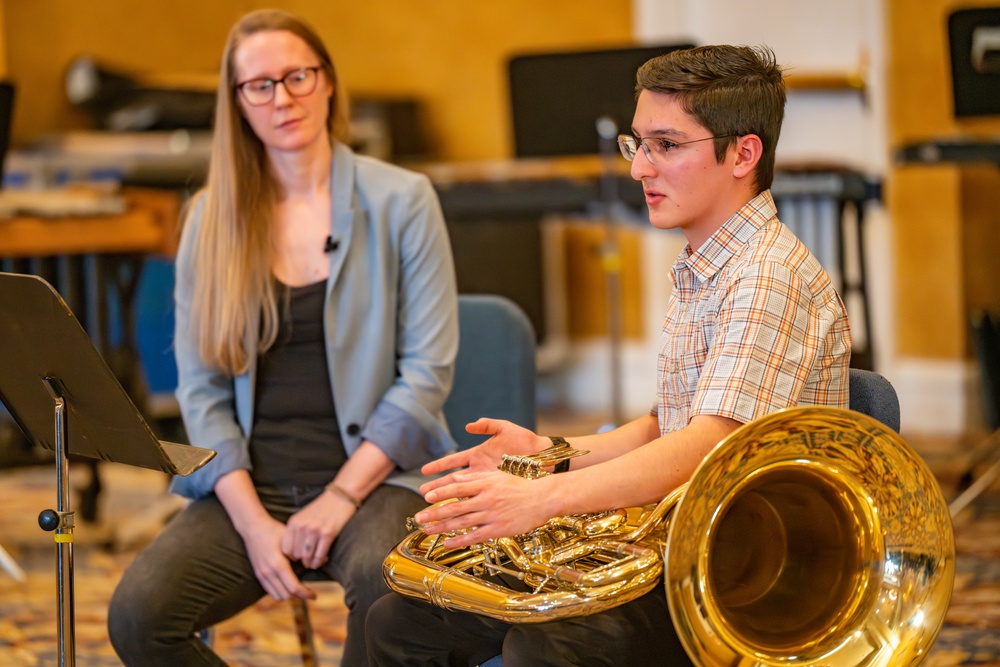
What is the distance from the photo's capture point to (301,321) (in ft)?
7.57

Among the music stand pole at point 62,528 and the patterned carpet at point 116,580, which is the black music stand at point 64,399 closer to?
the music stand pole at point 62,528

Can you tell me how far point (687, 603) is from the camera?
4.70 feet

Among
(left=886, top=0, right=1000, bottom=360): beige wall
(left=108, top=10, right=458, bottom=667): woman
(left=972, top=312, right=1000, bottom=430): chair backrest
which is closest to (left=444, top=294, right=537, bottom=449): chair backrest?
(left=108, top=10, right=458, bottom=667): woman

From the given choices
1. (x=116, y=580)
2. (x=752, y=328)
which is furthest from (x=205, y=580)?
(x=116, y=580)

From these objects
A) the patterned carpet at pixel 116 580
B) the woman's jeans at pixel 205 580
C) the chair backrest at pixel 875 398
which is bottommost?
the patterned carpet at pixel 116 580

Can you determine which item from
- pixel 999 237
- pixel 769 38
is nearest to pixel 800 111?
pixel 769 38

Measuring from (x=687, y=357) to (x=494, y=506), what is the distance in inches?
14.7

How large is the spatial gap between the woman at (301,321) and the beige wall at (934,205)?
10.4 feet

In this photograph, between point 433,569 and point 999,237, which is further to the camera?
point 999,237

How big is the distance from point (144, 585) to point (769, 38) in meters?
3.96

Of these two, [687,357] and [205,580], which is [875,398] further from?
[205,580]

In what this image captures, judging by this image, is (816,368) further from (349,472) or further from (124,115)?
(124,115)

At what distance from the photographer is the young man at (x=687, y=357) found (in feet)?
5.11

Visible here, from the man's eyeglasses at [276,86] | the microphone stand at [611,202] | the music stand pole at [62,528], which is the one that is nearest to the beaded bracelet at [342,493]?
the music stand pole at [62,528]
